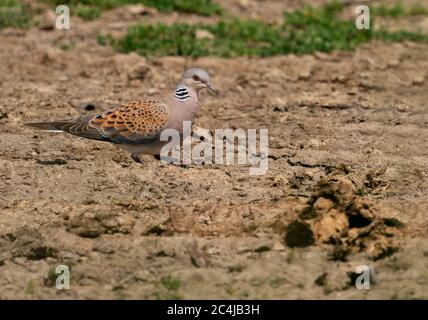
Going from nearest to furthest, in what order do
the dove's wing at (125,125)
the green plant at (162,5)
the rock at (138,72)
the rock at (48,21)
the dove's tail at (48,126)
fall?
the dove's wing at (125,125) < the dove's tail at (48,126) < the rock at (138,72) < the rock at (48,21) < the green plant at (162,5)

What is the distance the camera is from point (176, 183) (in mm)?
7559

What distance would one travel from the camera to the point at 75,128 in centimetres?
799

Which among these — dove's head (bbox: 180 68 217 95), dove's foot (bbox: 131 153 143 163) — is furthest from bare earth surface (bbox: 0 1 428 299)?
dove's head (bbox: 180 68 217 95)

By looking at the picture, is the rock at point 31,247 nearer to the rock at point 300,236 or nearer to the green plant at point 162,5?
the rock at point 300,236

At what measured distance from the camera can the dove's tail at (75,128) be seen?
7.96 m

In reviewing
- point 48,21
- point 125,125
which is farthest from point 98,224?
point 48,21

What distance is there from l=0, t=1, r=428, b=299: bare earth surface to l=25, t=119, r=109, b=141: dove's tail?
0.21 metres


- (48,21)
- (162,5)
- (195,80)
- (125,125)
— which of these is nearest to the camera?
(125,125)

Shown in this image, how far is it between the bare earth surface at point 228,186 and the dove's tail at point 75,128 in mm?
215

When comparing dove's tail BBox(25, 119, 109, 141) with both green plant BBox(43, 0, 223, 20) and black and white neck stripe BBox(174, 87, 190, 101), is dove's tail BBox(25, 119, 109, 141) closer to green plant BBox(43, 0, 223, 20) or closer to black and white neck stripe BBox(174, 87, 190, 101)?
black and white neck stripe BBox(174, 87, 190, 101)

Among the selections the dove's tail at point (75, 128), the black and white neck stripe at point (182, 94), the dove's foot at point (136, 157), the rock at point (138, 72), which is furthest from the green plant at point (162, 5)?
the dove's foot at point (136, 157)

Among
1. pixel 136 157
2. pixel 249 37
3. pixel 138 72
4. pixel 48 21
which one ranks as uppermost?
pixel 48 21

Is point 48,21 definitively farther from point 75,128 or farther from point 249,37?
point 75,128

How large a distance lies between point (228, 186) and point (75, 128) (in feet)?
4.44
